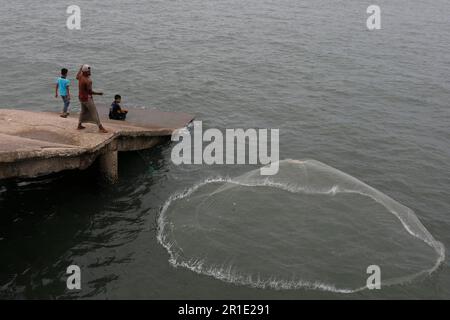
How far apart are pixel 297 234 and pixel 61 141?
6.90 metres

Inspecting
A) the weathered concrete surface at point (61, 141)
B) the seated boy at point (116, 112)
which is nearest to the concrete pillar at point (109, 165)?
the weathered concrete surface at point (61, 141)

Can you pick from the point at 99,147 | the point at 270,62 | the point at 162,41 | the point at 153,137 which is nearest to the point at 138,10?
the point at 162,41

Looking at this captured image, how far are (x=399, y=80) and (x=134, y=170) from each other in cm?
1660

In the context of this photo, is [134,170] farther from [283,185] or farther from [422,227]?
[422,227]

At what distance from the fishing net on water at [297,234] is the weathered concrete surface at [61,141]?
251 centimetres

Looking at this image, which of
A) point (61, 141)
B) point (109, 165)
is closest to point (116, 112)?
point (109, 165)

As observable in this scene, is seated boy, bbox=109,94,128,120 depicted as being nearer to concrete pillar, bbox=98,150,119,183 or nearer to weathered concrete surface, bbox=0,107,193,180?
weathered concrete surface, bbox=0,107,193,180

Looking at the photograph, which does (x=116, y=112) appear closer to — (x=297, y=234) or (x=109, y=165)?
(x=109, y=165)

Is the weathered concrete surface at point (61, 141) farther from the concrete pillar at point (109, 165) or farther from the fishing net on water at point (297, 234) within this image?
the fishing net on water at point (297, 234)

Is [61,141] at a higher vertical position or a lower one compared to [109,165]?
higher

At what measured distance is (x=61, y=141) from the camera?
12781mm

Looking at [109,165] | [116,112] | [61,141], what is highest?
[116,112]

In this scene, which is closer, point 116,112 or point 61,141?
point 61,141

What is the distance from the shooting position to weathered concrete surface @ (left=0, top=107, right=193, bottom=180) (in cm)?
1097
